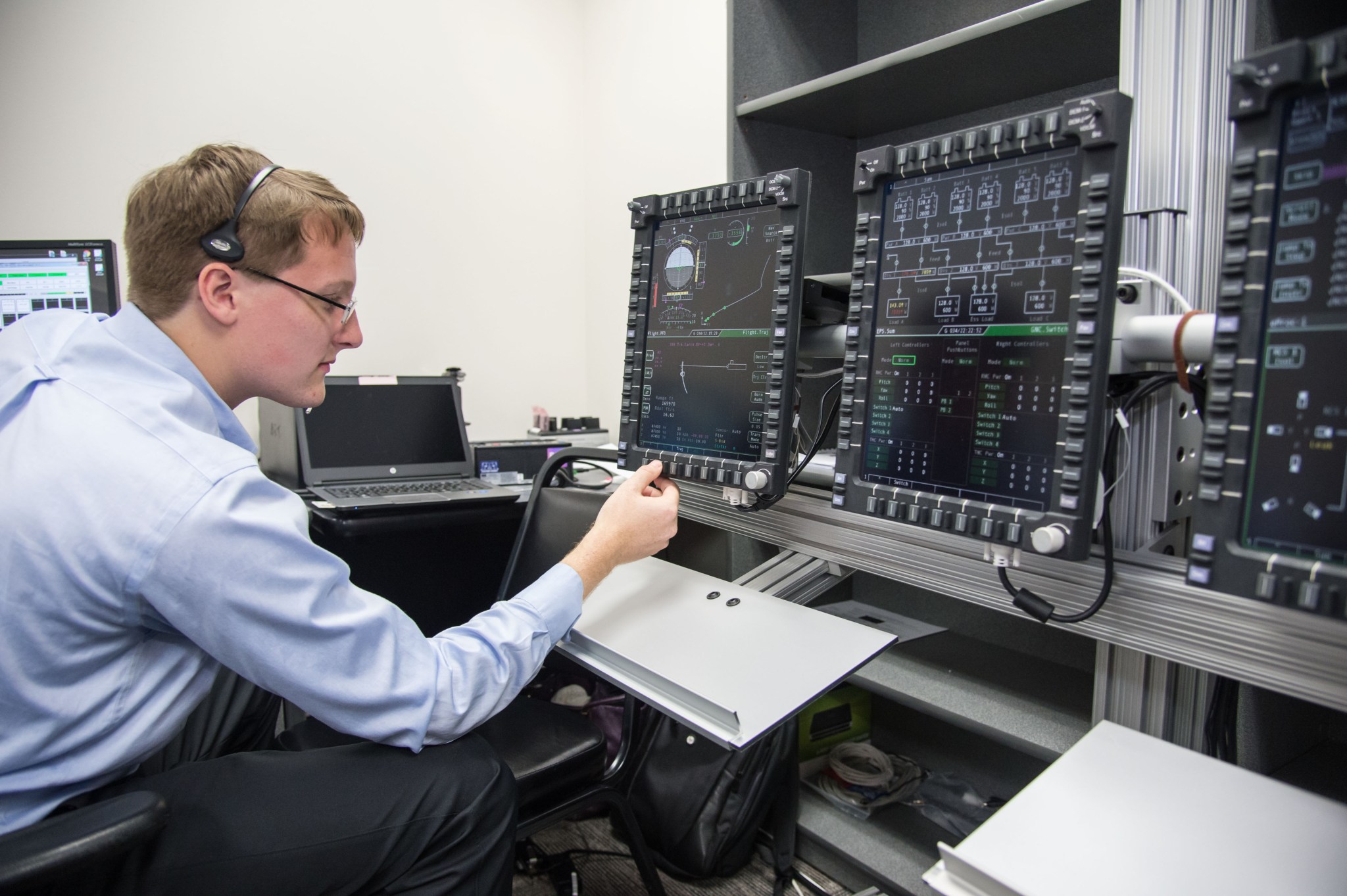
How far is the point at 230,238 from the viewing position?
2.70 ft

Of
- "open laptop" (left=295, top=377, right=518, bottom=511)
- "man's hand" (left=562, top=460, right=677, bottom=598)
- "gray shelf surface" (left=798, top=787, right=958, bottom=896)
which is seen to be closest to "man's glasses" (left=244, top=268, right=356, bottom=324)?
"man's hand" (left=562, top=460, right=677, bottom=598)

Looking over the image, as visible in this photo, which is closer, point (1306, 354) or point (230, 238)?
point (1306, 354)

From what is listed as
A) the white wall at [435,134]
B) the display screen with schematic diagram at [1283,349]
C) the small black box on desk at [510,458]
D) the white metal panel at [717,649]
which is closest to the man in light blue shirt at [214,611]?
the white metal panel at [717,649]

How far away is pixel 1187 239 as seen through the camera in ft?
2.66

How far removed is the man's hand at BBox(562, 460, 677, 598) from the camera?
0.97 metres

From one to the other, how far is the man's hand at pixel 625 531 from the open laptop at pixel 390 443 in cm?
63

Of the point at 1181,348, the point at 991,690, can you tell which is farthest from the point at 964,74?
the point at 991,690

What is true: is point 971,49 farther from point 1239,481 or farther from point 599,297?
point 599,297

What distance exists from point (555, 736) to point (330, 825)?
404mm

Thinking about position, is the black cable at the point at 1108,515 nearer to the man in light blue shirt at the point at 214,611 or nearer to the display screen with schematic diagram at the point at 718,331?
the display screen with schematic diagram at the point at 718,331

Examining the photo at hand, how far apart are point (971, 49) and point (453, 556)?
161 cm

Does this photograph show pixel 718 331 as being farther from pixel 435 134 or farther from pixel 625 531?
pixel 435 134

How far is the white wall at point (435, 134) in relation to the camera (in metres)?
1.70

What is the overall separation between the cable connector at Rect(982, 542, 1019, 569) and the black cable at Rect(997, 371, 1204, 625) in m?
0.01
